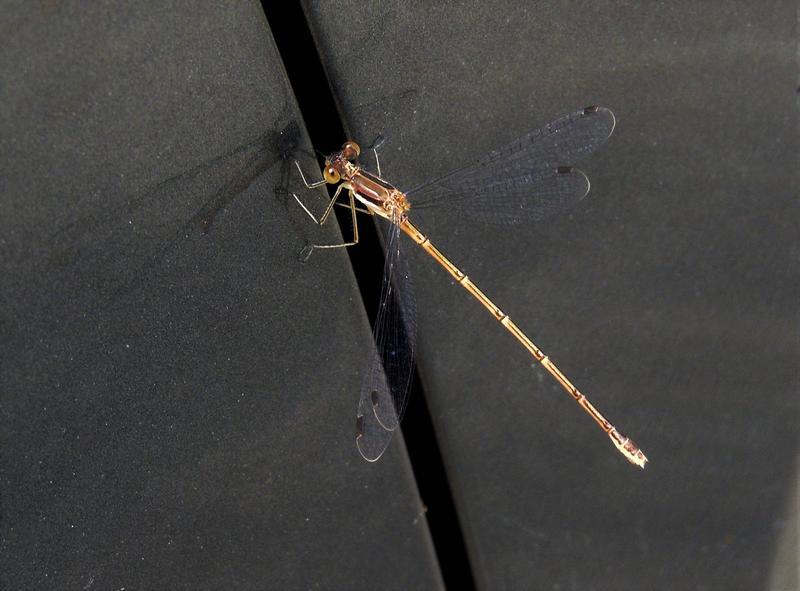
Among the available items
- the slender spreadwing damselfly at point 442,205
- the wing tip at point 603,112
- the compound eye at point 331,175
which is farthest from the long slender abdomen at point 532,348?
the wing tip at point 603,112

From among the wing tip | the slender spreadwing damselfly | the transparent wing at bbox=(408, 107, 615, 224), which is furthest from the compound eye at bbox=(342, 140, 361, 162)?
the wing tip

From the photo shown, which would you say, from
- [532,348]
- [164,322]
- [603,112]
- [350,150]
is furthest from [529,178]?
[164,322]

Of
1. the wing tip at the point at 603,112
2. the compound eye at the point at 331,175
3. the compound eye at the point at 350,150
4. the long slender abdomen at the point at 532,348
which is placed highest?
the compound eye at the point at 350,150

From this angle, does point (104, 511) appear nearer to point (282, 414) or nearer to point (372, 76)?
point (282, 414)

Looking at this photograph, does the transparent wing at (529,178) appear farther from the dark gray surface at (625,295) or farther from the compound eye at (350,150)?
the compound eye at (350,150)

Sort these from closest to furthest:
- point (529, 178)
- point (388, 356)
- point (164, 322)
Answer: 1. point (164, 322)
2. point (388, 356)
3. point (529, 178)

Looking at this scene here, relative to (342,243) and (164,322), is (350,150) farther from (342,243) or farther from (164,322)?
(164,322)

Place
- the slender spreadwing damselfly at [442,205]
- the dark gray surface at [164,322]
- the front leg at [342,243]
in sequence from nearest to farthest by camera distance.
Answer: the dark gray surface at [164,322] → the front leg at [342,243] → the slender spreadwing damselfly at [442,205]

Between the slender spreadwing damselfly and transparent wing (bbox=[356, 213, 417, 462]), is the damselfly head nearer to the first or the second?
the slender spreadwing damselfly
